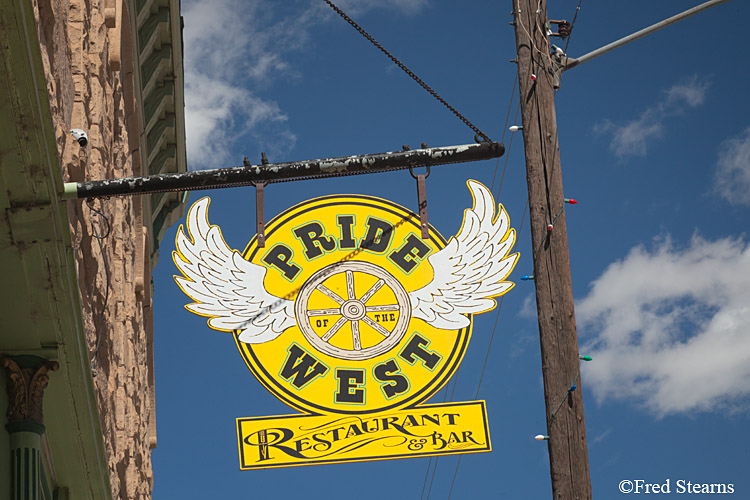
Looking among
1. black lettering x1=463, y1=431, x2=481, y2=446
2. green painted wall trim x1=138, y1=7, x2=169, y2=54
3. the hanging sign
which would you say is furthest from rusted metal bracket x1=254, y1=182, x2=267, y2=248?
green painted wall trim x1=138, y1=7, x2=169, y2=54

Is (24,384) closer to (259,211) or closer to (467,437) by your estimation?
(259,211)

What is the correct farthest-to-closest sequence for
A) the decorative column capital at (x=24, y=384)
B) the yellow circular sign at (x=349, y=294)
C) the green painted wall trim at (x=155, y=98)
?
the green painted wall trim at (x=155, y=98) < the yellow circular sign at (x=349, y=294) < the decorative column capital at (x=24, y=384)

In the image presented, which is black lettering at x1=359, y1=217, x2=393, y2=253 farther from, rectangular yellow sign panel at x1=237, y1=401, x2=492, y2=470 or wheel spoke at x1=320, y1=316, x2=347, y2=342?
rectangular yellow sign panel at x1=237, y1=401, x2=492, y2=470

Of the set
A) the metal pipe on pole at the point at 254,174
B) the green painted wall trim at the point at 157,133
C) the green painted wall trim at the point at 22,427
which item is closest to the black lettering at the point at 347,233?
the metal pipe on pole at the point at 254,174

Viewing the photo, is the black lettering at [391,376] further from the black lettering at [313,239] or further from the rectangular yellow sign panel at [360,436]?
the black lettering at [313,239]

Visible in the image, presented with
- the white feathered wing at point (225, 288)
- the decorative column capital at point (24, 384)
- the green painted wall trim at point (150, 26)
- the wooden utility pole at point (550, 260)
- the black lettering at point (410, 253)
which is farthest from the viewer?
the green painted wall trim at point (150, 26)

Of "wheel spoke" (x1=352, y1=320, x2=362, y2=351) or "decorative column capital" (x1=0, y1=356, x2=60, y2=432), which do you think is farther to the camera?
"wheel spoke" (x1=352, y1=320, x2=362, y2=351)

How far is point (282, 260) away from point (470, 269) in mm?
1357

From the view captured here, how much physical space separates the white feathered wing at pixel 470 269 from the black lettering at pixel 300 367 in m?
0.80

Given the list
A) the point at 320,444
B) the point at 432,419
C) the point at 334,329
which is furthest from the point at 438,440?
the point at 334,329

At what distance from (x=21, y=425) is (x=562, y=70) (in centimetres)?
471

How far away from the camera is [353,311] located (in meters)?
7.30

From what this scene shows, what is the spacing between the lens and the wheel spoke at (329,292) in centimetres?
732

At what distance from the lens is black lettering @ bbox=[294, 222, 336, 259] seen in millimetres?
7461
